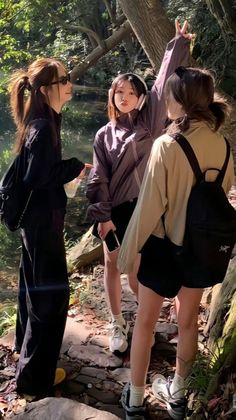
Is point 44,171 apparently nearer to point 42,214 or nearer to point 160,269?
point 42,214

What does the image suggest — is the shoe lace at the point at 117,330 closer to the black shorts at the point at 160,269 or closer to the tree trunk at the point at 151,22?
the black shorts at the point at 160,269

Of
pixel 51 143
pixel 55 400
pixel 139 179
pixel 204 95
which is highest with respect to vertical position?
pixel 204 95

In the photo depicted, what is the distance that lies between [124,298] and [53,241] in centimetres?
123

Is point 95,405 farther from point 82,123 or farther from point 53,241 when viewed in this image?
point 82,123

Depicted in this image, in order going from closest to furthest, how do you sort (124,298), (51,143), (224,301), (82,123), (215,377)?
(215,377), (51,143), (224,301), (124,298), (82,123)

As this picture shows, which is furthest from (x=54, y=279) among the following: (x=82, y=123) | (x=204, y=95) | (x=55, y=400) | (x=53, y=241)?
(x=82, y=123)

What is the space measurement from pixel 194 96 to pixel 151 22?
363 cm

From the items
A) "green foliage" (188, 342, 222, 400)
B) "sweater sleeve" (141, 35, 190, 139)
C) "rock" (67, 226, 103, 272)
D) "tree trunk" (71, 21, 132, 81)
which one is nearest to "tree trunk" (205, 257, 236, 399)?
"green foliage" (188, 342, 222, 400)

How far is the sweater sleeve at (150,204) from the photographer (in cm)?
203

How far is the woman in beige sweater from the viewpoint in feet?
6.64

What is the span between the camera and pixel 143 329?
2.28m

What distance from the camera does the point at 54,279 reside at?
107 inches

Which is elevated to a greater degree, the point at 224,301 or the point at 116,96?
the point at 116,96

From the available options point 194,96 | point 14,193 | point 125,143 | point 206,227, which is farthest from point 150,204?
point 14,193
